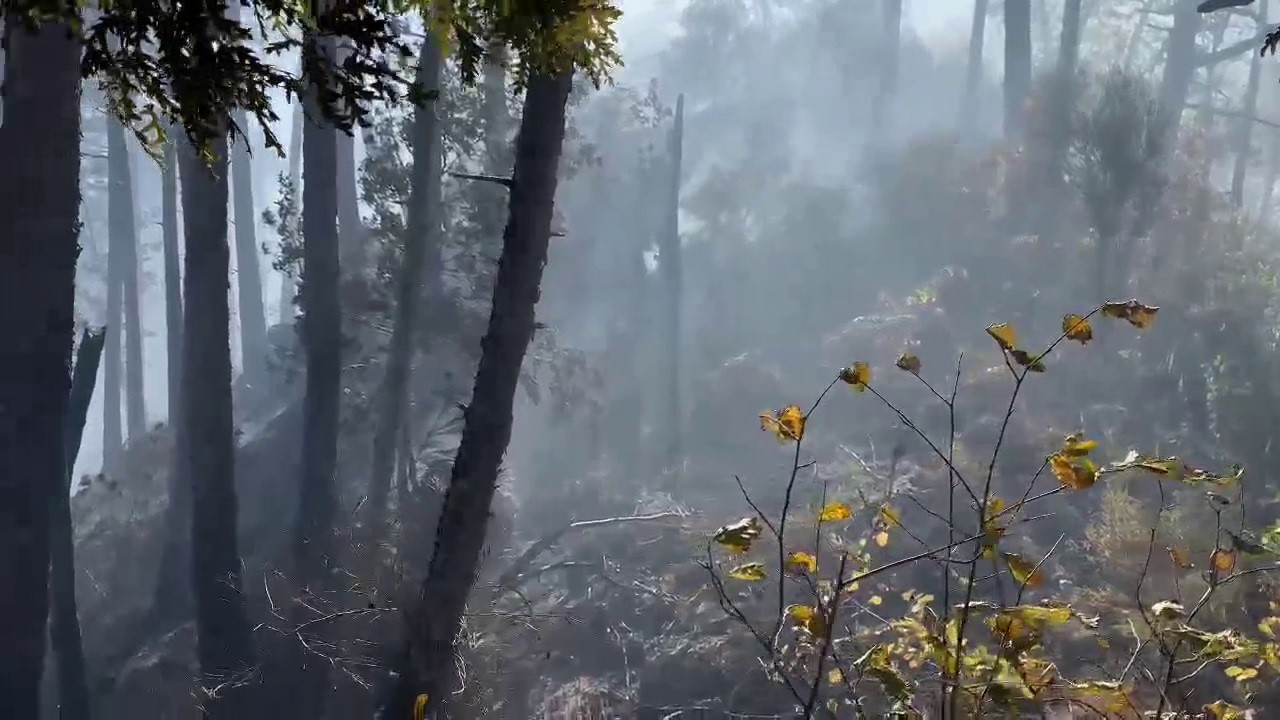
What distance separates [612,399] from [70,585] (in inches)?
653

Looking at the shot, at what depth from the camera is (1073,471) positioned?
2.69m

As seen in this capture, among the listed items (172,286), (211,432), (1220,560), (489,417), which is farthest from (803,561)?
(172,286)

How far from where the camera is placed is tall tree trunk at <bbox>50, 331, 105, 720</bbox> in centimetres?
899

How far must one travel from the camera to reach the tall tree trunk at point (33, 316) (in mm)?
5621

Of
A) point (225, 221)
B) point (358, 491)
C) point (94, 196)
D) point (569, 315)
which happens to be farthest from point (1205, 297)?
point (94, 196)

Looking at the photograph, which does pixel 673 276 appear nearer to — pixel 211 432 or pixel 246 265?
pixel 246 265

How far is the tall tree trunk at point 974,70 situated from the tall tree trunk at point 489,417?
3210cm

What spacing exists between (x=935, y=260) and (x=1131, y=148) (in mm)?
7850

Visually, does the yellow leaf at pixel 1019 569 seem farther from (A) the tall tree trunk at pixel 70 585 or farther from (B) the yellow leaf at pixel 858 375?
(A) the tall tree trunk at pixel 70 585

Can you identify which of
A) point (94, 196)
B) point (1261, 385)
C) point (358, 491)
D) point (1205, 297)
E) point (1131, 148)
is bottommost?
point (358, 491)

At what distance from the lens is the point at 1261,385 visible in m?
15.8

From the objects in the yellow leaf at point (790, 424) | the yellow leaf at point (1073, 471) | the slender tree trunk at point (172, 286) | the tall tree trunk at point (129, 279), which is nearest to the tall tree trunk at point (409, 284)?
the yellow leaf at point (790, 424)

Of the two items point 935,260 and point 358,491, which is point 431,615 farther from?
point 935,260

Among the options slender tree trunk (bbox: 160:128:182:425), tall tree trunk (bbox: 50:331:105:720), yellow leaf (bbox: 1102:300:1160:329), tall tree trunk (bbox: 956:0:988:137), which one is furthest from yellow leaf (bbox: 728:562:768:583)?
tall tree trunk (bbox: 956:0:988:137)
